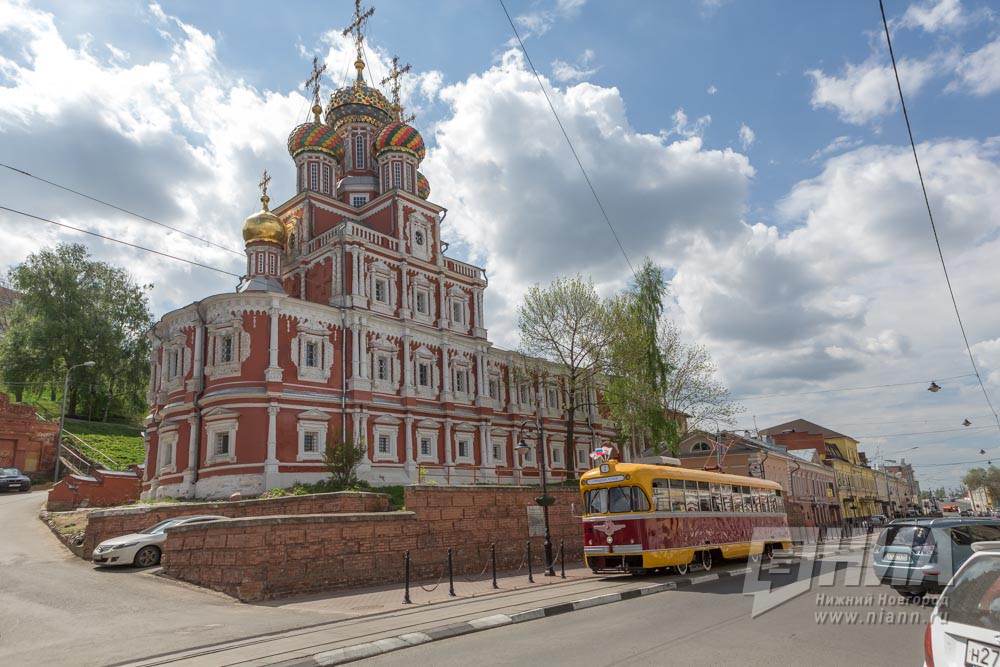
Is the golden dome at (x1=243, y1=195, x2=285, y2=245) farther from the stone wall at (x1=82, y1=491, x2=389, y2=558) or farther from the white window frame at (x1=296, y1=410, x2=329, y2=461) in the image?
the stone wall at (x1=82, y1=491, x2=389, y2=558)

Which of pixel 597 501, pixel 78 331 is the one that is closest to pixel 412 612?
pixel 597 501

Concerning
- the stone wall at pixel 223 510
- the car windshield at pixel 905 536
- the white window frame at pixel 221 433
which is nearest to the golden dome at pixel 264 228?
the white window frame at pixel 221 433

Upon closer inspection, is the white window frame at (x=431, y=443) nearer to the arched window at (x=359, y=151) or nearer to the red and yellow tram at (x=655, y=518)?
the red and yellow tram at (x=655, y=518)

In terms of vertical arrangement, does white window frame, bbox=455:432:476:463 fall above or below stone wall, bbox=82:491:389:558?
above

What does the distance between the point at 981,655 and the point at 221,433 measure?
31.1 metres

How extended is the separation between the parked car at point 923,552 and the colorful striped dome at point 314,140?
3949cm

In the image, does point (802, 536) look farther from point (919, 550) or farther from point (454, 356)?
point (919, 550)

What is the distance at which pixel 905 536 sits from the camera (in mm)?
12383

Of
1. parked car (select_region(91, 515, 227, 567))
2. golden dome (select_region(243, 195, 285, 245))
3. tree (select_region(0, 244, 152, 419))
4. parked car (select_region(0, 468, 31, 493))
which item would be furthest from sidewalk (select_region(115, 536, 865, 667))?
tree (select_region(0, 244, 152, 419))

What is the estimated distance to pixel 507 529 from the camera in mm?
21000

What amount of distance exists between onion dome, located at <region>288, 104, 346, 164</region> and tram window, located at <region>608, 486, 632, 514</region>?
3349 centimetres

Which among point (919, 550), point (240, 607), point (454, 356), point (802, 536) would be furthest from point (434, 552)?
point (802, 536)

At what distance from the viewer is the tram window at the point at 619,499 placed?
57.4ft

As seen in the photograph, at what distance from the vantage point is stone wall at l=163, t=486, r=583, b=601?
14242 millimetres
